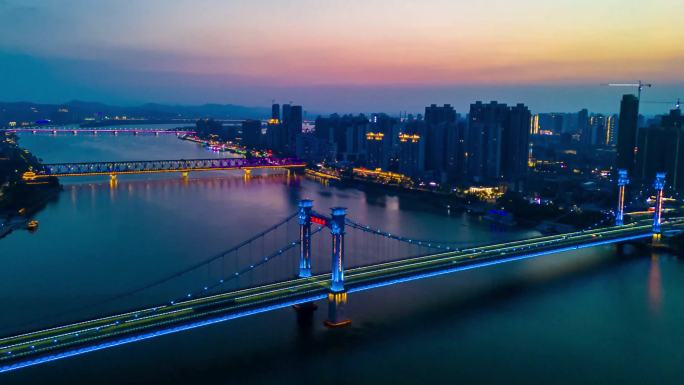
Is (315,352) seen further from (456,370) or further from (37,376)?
(37,376)

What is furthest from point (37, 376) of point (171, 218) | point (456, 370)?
point (171, 218)

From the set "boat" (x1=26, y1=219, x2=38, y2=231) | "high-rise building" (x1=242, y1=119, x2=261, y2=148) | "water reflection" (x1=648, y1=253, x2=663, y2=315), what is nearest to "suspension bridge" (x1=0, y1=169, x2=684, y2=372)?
"water reflection" (x1=648, y1=253, x2=663, y2=315)

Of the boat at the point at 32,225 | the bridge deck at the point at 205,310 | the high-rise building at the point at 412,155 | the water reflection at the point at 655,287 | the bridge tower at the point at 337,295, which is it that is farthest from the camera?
the high-rise building at the point at 412,155

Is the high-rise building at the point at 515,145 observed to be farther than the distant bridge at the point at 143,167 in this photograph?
Yes

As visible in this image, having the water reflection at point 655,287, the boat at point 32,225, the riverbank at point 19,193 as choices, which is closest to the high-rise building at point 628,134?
the water reflection at point 655,287

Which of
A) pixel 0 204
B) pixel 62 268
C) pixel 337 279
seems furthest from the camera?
pixel 0 204

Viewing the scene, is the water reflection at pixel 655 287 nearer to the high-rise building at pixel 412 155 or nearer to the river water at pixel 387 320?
the river water at pixel 387 320

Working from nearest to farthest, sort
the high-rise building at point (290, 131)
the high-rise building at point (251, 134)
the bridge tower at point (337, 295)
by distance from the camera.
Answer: the bridge tower at point (337, 295) → the high-rise building at point (290, 131) → the high-rise building at point (251, 134)
